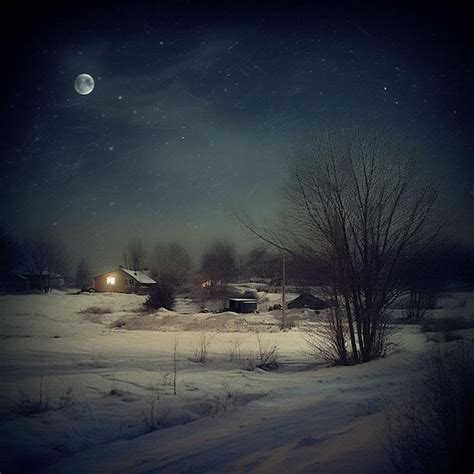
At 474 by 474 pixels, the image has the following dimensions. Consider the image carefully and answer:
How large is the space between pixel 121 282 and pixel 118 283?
0.52 m

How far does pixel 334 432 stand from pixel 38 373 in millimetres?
7659

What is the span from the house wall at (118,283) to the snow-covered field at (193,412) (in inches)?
2018

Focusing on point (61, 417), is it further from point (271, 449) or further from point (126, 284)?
point (126, 284)

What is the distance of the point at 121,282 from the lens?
6300 cm

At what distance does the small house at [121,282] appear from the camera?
204 feet

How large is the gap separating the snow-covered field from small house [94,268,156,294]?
5099cm

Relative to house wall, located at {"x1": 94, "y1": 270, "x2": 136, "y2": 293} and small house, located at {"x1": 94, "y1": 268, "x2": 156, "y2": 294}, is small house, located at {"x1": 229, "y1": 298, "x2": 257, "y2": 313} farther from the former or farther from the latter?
house wall, located at {"x1": 94, "y1": 270, "x2": 136, "y2": 293}

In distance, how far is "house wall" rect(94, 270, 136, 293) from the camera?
204 ft

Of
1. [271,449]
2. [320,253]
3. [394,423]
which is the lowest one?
[271,449]

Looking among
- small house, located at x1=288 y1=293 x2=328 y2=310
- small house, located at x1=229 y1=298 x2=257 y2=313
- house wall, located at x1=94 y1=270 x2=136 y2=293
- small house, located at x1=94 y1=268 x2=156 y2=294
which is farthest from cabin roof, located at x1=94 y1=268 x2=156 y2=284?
small house, located at x1=288 y1=293 x2=328 y2=310

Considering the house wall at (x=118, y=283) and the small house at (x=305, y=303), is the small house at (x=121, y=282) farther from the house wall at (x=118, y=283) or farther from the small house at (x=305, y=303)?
the small house at (x=305, y=303)

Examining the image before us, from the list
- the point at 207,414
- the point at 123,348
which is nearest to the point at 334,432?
the point at 207,414

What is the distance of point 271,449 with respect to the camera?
4148 mm

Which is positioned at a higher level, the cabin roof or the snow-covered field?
the cabin roof
